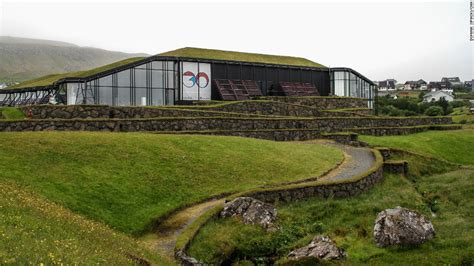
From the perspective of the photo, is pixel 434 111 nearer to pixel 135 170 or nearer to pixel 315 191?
pixel 315 191

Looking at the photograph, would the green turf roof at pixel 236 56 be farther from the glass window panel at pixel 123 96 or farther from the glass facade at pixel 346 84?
the glass window panel at pixel 123 96

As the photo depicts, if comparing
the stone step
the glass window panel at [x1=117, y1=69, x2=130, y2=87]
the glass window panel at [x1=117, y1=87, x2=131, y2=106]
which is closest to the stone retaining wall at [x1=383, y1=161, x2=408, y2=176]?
the stone step

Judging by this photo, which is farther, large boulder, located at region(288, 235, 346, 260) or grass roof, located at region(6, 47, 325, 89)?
grass roof, located at region(6, 47, 325, 89)

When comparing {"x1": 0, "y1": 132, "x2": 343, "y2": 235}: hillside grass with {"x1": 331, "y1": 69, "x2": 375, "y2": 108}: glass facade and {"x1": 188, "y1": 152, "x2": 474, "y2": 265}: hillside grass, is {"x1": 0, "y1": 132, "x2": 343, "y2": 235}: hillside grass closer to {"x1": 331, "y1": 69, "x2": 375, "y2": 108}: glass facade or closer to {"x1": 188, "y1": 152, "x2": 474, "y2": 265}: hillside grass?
{"x1": 188, "y1": 152, "x2": 474, "y2": 265}: hillside grass

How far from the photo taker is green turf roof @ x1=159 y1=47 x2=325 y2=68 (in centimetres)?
6196

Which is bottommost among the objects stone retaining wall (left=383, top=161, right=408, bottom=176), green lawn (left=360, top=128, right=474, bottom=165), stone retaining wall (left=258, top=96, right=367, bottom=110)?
stone retaining wall (left=383, top=161, right=408, bottom=176)

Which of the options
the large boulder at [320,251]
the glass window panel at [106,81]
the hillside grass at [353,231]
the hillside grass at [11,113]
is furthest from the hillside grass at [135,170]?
the glass window panel at [106,81]

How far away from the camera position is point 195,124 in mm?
36031

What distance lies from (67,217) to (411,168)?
85.1 ft

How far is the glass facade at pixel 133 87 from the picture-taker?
50906mm

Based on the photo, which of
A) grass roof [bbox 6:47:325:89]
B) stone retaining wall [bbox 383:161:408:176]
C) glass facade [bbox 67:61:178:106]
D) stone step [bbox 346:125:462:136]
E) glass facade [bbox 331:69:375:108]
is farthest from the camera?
glass facade [bbox 331:69:375:108]

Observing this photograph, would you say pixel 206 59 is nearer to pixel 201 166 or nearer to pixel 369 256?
pixel 201 166

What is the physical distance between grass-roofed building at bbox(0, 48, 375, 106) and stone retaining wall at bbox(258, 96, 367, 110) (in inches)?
135

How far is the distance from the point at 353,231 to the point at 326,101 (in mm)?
48966
